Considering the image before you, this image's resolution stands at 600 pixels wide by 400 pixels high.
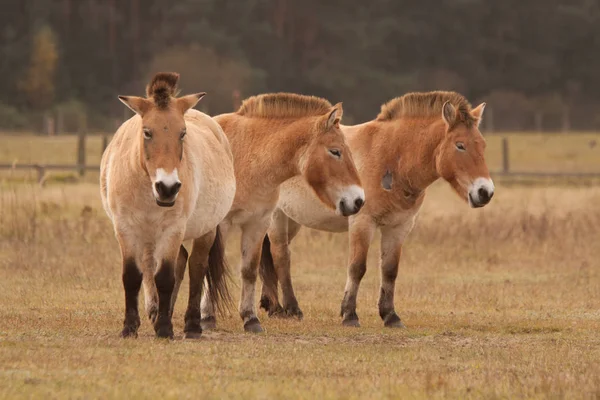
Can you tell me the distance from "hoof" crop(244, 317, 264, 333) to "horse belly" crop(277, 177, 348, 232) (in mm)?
1712

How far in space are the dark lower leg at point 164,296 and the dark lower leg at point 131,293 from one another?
16 cm

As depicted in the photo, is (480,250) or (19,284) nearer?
(19,284)

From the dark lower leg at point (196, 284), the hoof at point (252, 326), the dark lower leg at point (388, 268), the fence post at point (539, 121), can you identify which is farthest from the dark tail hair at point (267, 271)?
the fence post at point (539, 121)

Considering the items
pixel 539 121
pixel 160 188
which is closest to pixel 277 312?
pixel 160 188

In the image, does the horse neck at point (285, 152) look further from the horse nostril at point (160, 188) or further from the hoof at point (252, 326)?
the horse nostril at point (160, 188)

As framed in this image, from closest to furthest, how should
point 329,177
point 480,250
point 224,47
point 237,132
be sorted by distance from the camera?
point 329,177 → point 237,132 → point 480,250 → point 224,47

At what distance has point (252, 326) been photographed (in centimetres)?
1081

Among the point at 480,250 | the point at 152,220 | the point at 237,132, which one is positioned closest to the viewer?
the point at 152,220

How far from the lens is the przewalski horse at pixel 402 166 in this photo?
437 inches

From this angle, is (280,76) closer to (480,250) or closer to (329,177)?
(480,250)

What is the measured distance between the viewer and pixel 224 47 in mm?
61031

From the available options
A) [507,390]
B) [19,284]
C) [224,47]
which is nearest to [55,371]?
[507,390]

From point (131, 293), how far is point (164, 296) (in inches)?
10.5

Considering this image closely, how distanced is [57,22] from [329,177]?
56543 mm
